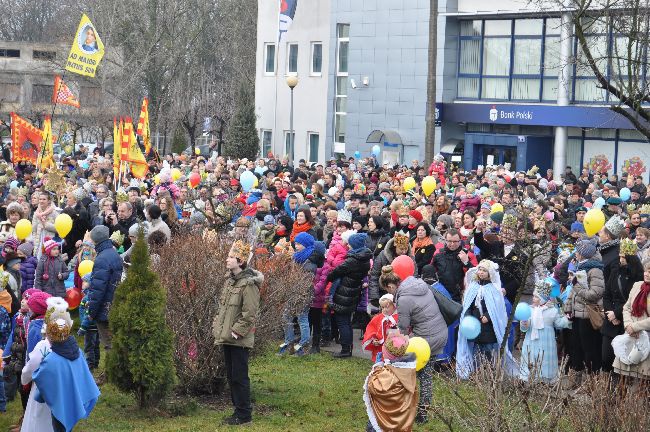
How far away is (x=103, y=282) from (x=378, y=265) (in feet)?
11.7

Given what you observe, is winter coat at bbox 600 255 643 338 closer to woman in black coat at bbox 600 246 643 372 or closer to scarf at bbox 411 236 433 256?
woman in black coat at bbox 600 246 643 372

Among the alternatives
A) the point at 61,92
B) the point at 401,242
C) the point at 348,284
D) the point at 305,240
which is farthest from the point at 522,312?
the point at 61,92

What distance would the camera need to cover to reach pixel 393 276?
37.5 feet

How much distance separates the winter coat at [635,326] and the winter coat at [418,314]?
1.80m

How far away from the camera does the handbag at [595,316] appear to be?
12.2 meters

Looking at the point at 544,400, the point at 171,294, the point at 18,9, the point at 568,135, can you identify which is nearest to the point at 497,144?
the point at 568,135

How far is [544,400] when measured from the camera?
773 centimetres

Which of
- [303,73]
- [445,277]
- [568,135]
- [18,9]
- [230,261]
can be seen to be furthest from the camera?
[18,9]

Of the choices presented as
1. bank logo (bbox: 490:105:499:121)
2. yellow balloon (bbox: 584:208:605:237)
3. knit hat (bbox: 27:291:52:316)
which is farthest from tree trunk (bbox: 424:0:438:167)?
knit hat (bbox: 27:291:52:316)

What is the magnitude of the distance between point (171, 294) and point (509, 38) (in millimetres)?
29971

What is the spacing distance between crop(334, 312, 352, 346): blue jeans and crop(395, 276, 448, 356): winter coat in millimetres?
3043

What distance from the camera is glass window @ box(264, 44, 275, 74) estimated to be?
47.9m

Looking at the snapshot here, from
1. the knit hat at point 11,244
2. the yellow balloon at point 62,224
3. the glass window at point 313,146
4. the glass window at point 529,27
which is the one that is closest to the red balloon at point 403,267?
the knit hat at point 11,244

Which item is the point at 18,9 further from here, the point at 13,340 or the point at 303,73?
the point at 13,340
